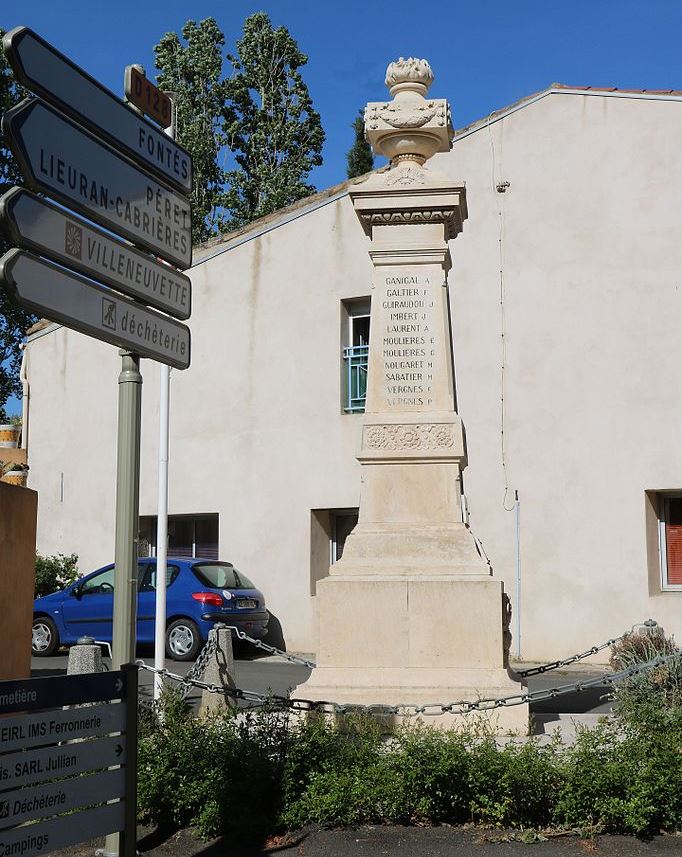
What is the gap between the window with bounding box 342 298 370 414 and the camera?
18.6 m

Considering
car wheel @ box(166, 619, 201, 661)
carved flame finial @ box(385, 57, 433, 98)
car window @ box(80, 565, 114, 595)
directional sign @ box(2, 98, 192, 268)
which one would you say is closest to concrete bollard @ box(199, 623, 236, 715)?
directional sign @ box(2, 98, 192, 268)

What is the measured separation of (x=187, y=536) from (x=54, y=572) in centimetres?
267

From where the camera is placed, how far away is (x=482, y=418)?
17266 mm

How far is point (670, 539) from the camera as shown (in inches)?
639

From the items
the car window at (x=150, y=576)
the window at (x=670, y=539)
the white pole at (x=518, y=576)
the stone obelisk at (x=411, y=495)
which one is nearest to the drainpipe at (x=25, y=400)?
the car window at (x=150, y=576)

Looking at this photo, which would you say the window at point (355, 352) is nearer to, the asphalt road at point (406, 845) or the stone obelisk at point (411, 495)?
the stone obelisk at point (411, 495)

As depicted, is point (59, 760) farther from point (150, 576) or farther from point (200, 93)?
point (200, 93)

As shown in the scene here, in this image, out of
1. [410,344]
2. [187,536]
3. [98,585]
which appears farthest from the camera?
[187,536]

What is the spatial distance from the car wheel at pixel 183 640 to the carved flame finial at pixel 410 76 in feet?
31.5

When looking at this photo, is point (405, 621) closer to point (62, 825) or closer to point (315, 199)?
point (62, 825)

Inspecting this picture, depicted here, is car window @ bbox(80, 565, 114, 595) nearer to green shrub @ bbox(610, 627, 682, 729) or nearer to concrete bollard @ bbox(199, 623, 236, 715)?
concrete bollard @ bbox(199, 623, 236, 715)

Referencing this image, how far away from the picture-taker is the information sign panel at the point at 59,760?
3.72 meters

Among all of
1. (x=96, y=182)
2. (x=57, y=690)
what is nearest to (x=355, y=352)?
(x=96, y=182)

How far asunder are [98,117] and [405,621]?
5.14 m
